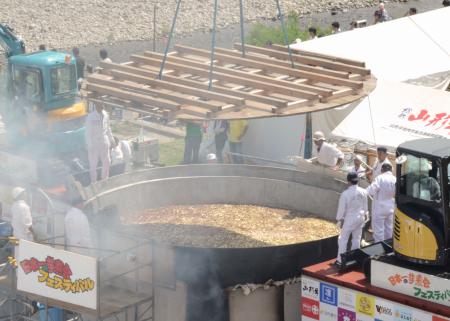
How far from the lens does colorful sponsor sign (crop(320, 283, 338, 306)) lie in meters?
11.5

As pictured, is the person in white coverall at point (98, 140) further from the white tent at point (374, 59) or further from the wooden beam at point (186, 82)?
the white tent at point (374, 59)

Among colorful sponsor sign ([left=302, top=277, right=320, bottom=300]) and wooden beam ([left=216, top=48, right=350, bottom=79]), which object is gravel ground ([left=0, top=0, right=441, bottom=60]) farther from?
colorful sponsor sign ([left=302, top=277, right=320, bottom=300])

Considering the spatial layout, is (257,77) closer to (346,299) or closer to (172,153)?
(346,299)

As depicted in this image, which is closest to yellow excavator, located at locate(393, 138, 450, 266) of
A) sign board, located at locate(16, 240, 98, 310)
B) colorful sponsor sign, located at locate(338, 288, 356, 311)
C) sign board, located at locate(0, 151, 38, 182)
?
colorful sponsor sign, located at locate(338, 288, 356, 311)

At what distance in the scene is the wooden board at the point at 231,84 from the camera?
42.1 ft

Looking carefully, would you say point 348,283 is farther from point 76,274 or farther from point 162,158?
point 162,158

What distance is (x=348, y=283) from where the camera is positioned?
11.4 m

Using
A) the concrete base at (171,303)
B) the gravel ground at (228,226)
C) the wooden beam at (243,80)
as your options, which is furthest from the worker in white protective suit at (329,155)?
the concrete base at (171,303)

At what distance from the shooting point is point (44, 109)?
19922mm

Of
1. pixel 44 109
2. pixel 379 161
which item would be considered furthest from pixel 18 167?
pixel 379 161

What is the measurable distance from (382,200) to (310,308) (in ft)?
9.60

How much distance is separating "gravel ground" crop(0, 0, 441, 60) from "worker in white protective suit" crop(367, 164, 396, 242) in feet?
80.8

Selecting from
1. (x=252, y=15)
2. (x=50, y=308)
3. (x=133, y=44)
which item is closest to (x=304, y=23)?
(x=252, y=15)

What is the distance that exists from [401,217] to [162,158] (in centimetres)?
1126
